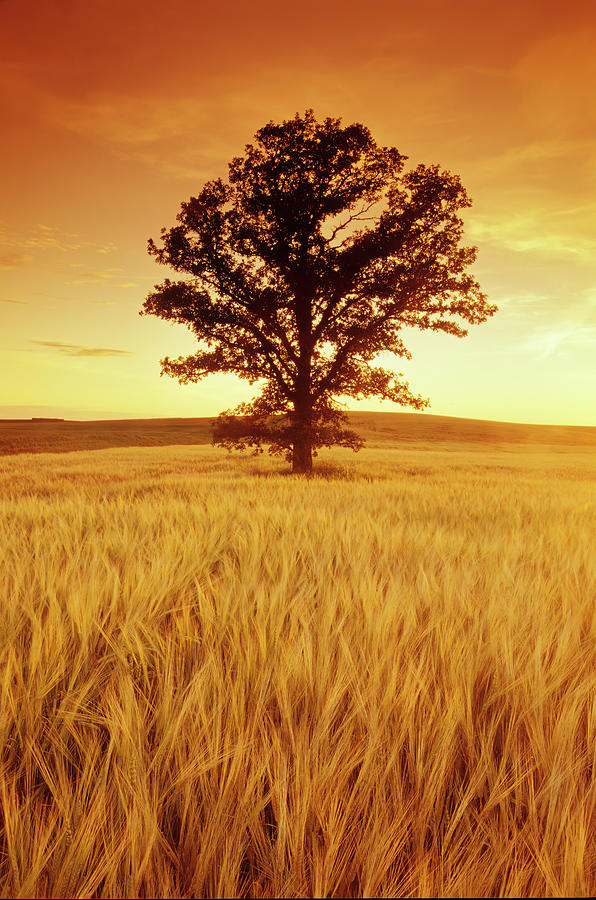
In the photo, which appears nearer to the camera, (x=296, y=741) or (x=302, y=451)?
(x=296, y=741)

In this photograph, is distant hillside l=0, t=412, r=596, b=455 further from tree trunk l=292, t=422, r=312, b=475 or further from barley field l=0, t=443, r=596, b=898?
barley field l=0, t=443, r=596, b=898

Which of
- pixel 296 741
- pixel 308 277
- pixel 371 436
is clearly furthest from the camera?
pixel 371 436

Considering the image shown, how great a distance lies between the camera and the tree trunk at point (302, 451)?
12.8 m

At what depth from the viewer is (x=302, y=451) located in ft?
43.8

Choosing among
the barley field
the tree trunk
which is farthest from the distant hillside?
the barley field

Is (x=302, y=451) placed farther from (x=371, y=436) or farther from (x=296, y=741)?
(x=371, y=436)

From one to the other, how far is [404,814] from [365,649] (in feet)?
2.33

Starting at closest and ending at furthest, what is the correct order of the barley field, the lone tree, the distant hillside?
the barley field < the lone tree < the distant hillside

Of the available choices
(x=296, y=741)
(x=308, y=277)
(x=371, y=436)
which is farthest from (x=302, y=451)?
(x=371, y=436)

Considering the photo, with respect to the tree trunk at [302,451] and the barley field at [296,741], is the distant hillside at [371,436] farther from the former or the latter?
the barley field at [296,741]

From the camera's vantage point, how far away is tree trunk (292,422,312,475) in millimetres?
12789

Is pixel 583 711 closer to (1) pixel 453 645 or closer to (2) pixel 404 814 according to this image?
(1) pixel 453 645

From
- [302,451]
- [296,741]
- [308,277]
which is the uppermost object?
[308,277]

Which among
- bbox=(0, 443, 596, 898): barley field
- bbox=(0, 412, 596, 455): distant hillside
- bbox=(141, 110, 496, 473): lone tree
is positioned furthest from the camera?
bbox=(0, 412, 596, 455): distant hillside
